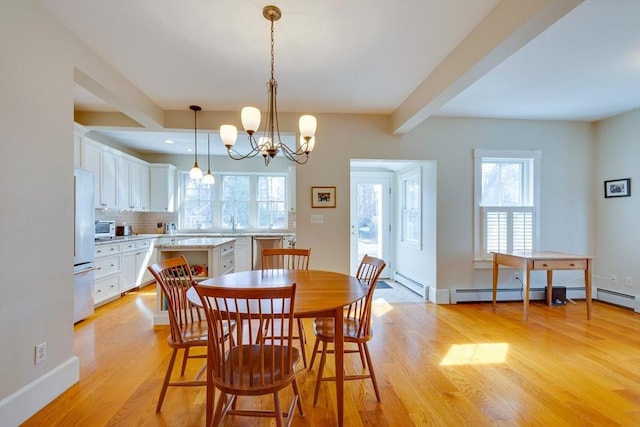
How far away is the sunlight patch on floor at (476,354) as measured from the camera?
244cm

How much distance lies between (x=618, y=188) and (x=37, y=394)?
6.15 m

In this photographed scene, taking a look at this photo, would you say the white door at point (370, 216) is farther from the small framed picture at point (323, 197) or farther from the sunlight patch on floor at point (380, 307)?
the small framed picture at point (323, 197)

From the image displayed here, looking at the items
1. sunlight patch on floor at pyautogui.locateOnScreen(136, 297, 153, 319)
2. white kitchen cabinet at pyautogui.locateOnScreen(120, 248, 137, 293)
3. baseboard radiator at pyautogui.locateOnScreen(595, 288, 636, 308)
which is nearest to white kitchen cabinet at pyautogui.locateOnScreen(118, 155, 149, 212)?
white kitchen cabinet at pyautogui.locateOnScreen(120, 248, 137, 293)

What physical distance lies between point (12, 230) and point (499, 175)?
194 inches

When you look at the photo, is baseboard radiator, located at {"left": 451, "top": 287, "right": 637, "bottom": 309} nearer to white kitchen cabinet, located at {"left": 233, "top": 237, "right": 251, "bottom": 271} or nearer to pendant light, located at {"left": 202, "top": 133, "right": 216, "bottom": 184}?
white kitchen cabinet, located at {"left": 233, "top": 237, "right": 251, "bottom": 271}

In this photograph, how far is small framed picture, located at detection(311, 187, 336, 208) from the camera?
3.77 m

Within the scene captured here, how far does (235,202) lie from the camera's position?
6234mm

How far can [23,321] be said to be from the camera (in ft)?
5.65

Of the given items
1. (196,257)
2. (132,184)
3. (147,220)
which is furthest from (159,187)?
(196,257)

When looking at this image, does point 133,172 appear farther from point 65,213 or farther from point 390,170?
point 390,170

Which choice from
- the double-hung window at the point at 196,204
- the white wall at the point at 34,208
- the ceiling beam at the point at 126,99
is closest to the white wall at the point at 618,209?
the ceiling beam at the point at 126,99

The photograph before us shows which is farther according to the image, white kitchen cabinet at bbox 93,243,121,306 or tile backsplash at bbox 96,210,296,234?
tile backsplash at bbox 96,210,296,234

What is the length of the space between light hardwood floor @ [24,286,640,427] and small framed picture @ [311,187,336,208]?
1470 mm

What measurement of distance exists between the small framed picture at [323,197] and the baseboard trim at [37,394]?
8.71ft
